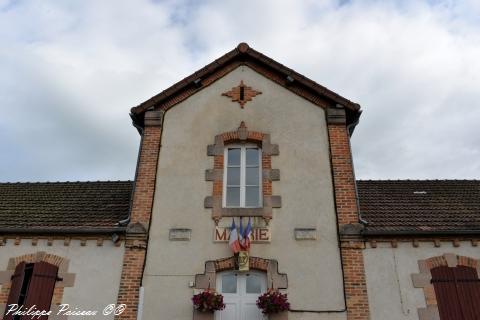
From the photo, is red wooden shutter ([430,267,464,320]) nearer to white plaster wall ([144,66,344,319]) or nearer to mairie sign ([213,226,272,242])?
white plaster wall ([144,66,344,319])

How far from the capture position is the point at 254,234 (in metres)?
8.70

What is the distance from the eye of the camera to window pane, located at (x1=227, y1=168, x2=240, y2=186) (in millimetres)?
9406

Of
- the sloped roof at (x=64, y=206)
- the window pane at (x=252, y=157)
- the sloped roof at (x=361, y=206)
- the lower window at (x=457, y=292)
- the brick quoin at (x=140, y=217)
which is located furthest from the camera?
the window pane at (x=252, y=157)

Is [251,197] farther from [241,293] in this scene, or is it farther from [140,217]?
[140,217]

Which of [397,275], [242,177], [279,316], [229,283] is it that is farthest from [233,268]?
[397,275]

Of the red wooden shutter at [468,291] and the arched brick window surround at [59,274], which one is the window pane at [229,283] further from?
the red wooden shutter at [468,291]

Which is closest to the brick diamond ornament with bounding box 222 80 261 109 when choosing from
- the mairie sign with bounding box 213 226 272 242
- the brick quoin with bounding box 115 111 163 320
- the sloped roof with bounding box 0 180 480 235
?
the brick quoin with bounding box 115 111 163 320

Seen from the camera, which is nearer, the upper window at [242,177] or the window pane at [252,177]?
the upper window at [242,177]

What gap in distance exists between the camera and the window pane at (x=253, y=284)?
27.3ft

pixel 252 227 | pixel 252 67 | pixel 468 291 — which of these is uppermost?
pixel 252 67

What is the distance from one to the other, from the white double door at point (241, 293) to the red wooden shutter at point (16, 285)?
4148 millimetres

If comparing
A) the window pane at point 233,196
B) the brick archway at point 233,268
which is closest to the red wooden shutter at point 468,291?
the brick archway at point 233,268

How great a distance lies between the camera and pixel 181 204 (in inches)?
362

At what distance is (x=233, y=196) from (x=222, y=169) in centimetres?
69
